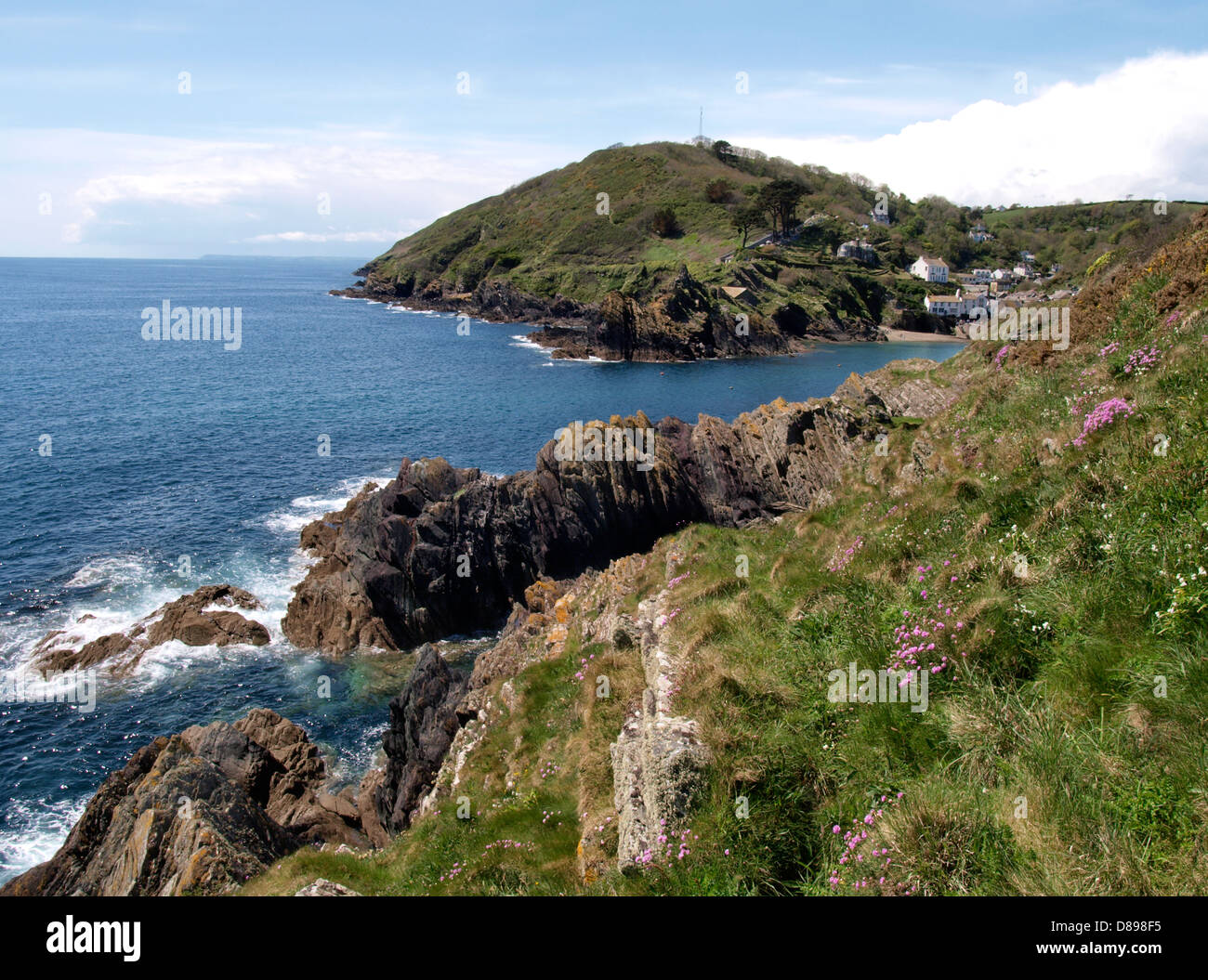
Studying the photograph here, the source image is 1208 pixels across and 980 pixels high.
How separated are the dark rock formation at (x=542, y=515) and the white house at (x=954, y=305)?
373 ft

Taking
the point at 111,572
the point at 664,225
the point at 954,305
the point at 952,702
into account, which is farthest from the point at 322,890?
the point at 664,225

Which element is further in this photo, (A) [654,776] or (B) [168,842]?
(B) [168,842]

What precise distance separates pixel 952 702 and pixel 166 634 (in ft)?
120

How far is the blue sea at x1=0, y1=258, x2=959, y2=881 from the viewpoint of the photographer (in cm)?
2862

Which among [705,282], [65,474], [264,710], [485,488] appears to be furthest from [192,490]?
[705,282]

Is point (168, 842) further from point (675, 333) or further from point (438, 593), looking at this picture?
point (675, 333)

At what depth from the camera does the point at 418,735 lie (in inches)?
877

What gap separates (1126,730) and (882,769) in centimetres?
226

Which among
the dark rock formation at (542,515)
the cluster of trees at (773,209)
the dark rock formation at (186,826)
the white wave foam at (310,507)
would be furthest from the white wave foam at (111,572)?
the cluster of trees at (773,209)

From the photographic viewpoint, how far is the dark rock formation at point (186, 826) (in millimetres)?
13852

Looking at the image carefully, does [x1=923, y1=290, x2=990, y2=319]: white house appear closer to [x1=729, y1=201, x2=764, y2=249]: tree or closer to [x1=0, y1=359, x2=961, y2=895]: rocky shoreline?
[x1=729, y1=201, x2=764, y2=249]: tree

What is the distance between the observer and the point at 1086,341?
19.2m

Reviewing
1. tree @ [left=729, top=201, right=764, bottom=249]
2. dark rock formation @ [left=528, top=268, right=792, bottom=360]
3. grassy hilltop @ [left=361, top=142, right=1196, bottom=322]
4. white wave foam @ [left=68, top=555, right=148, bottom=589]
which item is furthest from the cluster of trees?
white wave foam @ [left=68, top=555, right=148, bottom=589]
